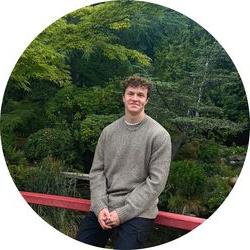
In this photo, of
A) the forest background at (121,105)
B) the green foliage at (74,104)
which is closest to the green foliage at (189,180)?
the forest background at (121,105)

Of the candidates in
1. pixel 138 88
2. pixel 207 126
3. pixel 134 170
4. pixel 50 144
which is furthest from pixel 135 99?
pixel 50 144

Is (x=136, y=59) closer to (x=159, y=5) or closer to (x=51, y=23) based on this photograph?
(x=159, y=5)

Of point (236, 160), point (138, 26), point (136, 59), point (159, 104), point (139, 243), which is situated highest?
point (138, 26)

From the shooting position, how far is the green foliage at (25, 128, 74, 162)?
2701mm

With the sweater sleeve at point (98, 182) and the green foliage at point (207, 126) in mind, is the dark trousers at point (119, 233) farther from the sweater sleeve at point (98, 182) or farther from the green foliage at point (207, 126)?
the green foliage at point (207, 126)

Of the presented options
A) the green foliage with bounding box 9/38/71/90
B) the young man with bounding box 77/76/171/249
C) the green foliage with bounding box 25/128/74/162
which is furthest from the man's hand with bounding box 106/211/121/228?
the green foliage with bounding box 9/38/71/90

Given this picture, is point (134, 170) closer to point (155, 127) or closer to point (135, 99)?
point (155, 127)

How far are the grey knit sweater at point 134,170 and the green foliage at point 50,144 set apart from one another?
36cm

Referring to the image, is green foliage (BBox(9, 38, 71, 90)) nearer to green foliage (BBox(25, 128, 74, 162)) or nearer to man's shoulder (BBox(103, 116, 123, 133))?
green foliage (BBox(25, 128, 74, 162))

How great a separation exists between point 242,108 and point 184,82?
33cm

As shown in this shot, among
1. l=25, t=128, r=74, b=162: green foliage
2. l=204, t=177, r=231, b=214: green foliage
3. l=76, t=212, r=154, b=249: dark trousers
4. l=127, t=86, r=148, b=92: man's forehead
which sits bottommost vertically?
l=76, t=212, r=154, b=249: dark trousers

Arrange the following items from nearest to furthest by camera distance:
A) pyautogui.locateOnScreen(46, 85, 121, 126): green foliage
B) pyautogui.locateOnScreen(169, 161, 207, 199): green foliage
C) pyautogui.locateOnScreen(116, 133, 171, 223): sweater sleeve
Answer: pyautogui.locateOnScreen(116, 133, 171, 223): sweater sleeve → pyautogui.locateOnScreen(169, 161, 207, 199): green foliage → pyautogui.locateOnScreen(46, 85, 121, 126): green foliage

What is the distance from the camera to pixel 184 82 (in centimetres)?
270

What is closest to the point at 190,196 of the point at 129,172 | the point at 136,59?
the point at 129,172
